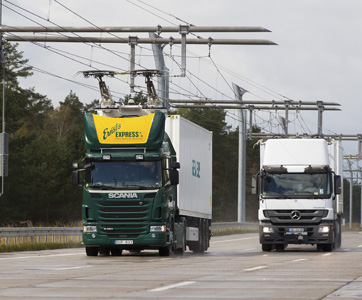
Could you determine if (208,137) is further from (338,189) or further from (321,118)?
(321,118)

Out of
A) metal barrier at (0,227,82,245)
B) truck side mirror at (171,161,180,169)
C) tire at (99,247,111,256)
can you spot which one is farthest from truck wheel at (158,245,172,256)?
metal barrier at (0,227,82,245)

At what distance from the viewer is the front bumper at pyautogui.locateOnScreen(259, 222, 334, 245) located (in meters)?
31.8

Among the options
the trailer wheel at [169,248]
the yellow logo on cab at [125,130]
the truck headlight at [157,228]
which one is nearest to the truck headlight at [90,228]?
the truck headlight at [157,228]

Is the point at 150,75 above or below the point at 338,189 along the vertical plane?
above

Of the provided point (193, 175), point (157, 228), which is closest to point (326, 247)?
point (193, 175)

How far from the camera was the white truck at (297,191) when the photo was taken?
103 ft

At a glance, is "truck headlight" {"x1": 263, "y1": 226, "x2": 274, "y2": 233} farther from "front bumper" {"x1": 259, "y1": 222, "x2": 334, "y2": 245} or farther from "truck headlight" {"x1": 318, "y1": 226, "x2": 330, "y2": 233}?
"truck headlight" {"x1": 318, "y1": 226, "x2": 330, "y2": 233}

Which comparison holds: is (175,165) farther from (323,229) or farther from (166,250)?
(323,229)

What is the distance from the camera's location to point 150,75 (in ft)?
97.2

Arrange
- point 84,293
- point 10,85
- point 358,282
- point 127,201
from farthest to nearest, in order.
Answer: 1. point 10,85
2. point 127,201
3. point 358,282
4. point 84,293

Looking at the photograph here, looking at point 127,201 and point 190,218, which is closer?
point 127,201

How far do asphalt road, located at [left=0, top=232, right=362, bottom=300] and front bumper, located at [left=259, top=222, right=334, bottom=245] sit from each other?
8.33 m

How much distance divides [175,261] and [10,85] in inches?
3360

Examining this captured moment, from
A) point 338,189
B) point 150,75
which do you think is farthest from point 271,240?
point 150,75
